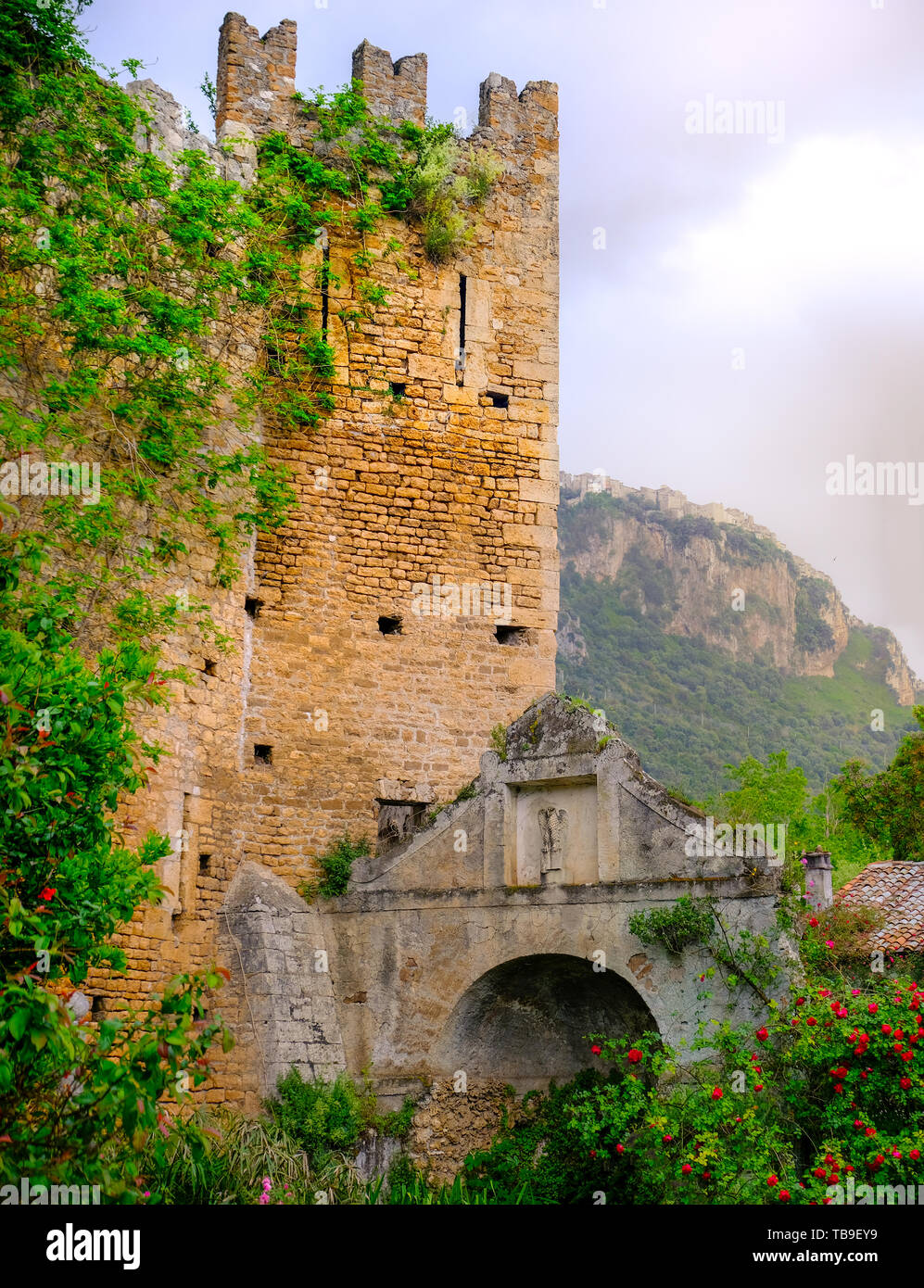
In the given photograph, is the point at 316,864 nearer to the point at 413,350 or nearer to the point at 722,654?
the point at 413,350

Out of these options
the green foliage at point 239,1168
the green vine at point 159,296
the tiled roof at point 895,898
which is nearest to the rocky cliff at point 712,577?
the tiled roof at point 895,898

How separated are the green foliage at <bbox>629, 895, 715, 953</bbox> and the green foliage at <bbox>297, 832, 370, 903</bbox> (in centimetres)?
325

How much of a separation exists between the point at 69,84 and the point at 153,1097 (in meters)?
9.16

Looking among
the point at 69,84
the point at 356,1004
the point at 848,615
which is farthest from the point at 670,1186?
the point at 848,615

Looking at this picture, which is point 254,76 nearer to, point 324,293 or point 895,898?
point 324,293

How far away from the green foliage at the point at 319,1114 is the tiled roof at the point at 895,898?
4.93 meters

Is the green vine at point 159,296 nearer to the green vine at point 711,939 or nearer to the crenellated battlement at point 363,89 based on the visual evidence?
the crenellated battlement at point 363,89

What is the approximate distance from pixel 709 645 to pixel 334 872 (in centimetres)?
4010

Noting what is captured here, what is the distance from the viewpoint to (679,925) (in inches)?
472

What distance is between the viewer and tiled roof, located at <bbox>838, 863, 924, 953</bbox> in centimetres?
1357

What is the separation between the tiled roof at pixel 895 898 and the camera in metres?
13.6

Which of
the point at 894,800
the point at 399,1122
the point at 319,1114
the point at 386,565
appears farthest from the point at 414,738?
the point at 894,800

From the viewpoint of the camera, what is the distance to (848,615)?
2459 inches

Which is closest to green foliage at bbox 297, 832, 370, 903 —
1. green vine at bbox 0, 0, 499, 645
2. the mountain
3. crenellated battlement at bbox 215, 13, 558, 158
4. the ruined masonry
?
the ruined masonry
